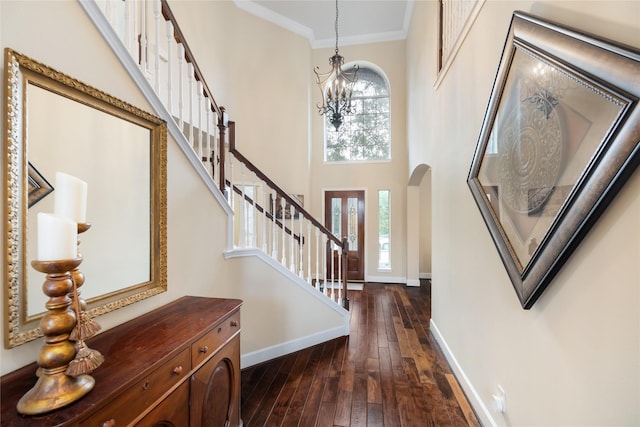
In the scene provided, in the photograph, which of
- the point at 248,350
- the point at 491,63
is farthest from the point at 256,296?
the point at 491,63

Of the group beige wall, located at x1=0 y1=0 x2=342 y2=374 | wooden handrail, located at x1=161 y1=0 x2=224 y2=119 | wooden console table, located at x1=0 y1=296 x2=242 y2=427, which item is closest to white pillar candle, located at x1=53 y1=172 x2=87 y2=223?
beige wall, located at x1=0 y1=0 x2=342 y2=374

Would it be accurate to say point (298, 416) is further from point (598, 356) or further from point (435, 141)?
point (435, 141)

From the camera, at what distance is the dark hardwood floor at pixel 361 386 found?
1.97 meters

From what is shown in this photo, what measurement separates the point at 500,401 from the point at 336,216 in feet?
15.3

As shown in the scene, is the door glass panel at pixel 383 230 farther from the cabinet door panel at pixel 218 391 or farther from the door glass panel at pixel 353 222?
the cabinet door panel at pixel 218 391

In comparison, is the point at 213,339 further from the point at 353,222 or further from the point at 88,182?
the point at 353,222

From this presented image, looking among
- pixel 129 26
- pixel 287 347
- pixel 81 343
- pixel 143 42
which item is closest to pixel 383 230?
pixel 287 347

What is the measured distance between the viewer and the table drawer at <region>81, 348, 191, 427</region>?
85 cm

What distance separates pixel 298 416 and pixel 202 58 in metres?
4.52

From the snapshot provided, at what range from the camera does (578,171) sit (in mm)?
1010

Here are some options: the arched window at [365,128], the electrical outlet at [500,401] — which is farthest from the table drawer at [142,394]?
the arched window at [365,128]

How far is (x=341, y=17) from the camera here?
521 centimetres

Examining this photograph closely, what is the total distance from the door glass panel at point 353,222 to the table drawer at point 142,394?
494cm

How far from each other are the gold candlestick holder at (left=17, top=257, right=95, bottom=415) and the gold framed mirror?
281 mm
